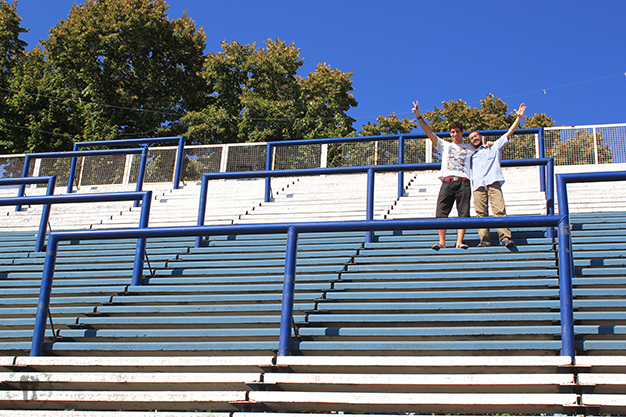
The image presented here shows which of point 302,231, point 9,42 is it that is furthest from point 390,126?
point 302,231

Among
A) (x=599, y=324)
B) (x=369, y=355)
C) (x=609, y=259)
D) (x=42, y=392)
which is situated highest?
(x=609, y=259)

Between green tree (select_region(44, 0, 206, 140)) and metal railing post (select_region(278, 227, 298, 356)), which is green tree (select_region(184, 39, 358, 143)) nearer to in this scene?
green tree (select_region(44, 0, 206, 140))

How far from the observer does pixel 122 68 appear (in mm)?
27438

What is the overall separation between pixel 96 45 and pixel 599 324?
27893mm

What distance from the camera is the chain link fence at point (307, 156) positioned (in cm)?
1131

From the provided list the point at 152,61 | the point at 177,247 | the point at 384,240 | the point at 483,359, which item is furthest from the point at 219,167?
the point at 152,61

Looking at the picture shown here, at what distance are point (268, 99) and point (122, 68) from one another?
728 cm

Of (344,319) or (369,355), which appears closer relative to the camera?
(369,355)

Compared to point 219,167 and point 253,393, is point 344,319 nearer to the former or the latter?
point 253,393

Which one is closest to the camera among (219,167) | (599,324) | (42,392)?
(42,392)

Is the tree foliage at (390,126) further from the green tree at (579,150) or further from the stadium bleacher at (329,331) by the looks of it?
the stadium bleacher at (329,331)

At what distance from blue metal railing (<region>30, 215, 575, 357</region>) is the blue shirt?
199cm

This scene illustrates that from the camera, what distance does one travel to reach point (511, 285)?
4.03 meters

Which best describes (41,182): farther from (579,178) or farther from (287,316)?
(579,178)
